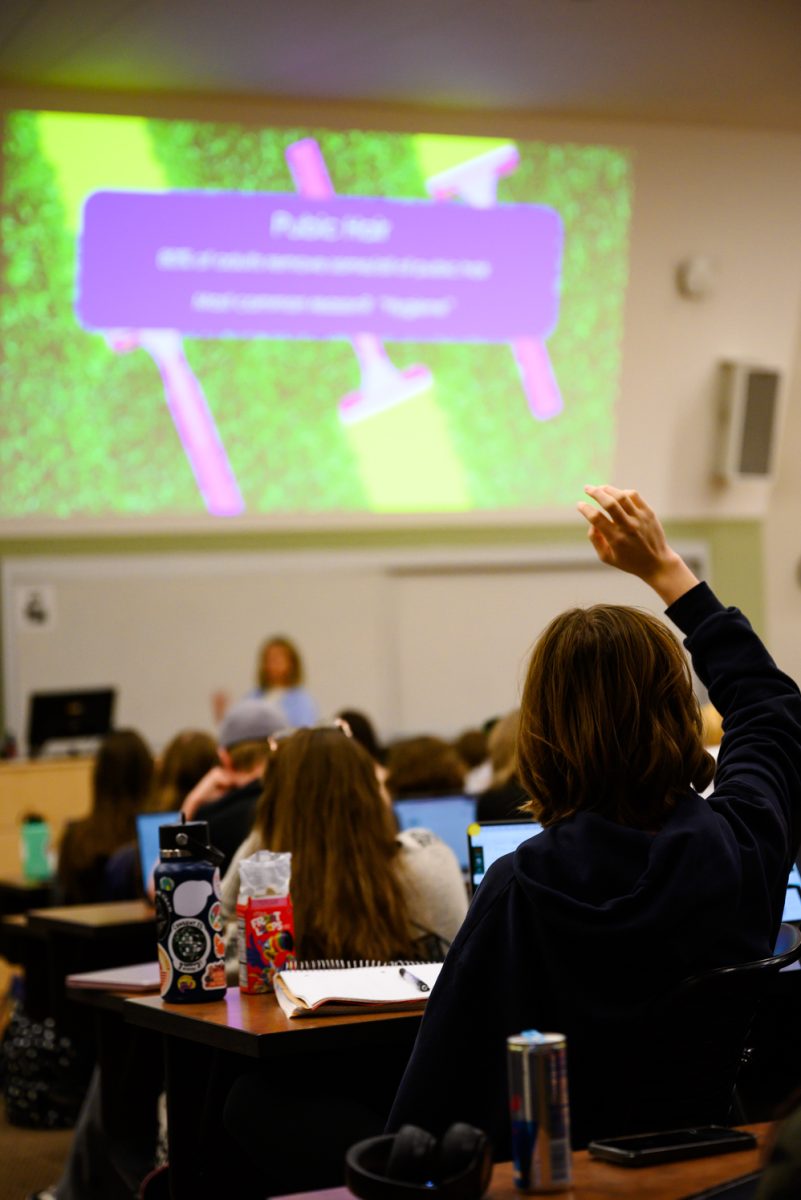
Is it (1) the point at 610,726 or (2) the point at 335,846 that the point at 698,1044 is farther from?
(2) the point at 335,846

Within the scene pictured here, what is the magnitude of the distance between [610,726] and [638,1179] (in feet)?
1.77

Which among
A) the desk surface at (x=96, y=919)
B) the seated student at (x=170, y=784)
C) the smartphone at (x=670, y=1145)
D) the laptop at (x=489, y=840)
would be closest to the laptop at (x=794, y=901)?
the laptop at (x=489, y=840)

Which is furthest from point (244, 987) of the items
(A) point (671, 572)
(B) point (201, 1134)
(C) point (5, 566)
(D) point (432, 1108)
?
(C) point (5, 566)

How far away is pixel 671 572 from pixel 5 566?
6627 millimetres

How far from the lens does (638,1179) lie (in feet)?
4.82

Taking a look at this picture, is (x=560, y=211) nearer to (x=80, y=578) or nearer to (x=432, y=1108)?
(x=80, y=578)

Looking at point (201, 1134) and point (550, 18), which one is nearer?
point (201, 1134)

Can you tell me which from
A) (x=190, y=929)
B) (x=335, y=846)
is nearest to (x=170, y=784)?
(x=335, y=846)

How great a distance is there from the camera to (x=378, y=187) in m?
8.22

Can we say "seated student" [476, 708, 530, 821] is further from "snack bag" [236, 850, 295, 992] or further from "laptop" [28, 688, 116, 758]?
"laptop" [28, 688, 116, 758]

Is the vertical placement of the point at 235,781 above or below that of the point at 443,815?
above

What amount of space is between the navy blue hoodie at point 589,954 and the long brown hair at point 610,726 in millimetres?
44

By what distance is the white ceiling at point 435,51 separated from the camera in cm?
661

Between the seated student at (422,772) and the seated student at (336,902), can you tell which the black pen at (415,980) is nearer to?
the seated student at (336,902)
